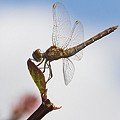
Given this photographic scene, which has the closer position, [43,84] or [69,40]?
[43,84]

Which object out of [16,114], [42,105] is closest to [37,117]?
[42,105]

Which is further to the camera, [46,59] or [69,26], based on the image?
[69,26]

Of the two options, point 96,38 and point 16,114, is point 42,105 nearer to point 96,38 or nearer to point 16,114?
point 16,114

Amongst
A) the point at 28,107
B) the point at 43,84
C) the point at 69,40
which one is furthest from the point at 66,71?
the point at 43,84

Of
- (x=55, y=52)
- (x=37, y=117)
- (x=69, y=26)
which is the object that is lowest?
(x=37, y=117)

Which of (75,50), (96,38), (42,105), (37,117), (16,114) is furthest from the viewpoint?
(96,38)

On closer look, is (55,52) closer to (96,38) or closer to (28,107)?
(28,107)

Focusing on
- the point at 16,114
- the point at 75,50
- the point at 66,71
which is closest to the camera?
the point at 16,114

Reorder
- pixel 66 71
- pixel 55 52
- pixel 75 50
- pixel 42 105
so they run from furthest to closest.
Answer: pixel 75 50, pixel 66 71, pixel 55 52, pixel 42 105

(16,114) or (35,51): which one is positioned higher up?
(35,51)
